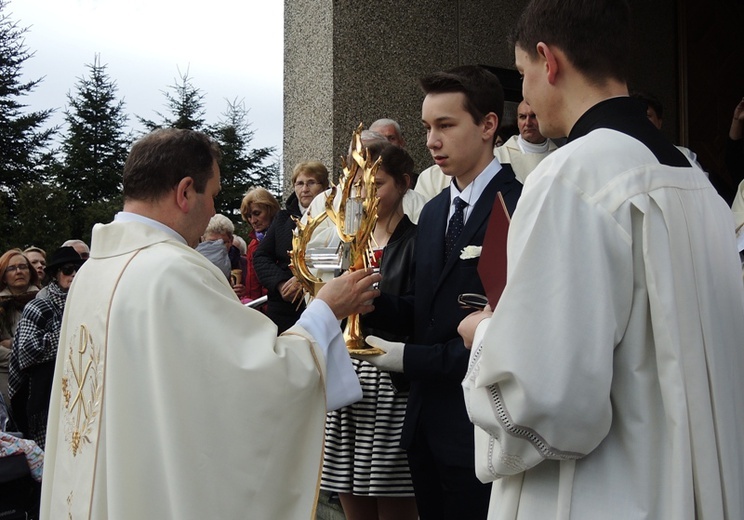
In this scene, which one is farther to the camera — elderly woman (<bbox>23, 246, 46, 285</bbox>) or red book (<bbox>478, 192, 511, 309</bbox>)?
elderly woman (<bbox>23, 246, 46, 285</bbox>)

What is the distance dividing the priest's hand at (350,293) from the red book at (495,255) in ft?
3.19

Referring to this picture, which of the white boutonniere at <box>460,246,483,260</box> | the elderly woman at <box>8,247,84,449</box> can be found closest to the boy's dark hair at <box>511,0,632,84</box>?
the white boutonniere at <box>460,246,483,260</box>

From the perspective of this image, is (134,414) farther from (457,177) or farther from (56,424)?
(457,177)

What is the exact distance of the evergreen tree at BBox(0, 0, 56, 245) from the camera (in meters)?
30.2

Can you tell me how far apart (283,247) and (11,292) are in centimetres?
309

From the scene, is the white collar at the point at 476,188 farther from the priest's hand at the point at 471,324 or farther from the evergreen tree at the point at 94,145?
the evergreen tree at the point at 94,145

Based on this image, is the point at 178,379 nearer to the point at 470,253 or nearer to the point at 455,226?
the point at 470,253

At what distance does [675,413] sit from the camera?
182 cm

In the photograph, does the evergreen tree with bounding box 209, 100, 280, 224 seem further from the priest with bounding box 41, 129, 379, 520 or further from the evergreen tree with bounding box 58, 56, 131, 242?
the priest with bounding box 41, 129, 379, 520

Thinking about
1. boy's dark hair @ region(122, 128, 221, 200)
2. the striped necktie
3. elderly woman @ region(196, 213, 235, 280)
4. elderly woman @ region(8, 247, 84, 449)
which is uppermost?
boy's dark hair @ region(122, 128, 221, 200)

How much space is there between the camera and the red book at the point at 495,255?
2264mm

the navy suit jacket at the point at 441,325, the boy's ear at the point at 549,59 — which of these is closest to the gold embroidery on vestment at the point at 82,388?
the navy suit jacket at the point at 441,325

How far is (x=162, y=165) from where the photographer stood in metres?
3.06

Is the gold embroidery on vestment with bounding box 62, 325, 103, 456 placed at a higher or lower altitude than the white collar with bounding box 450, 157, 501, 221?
lower
